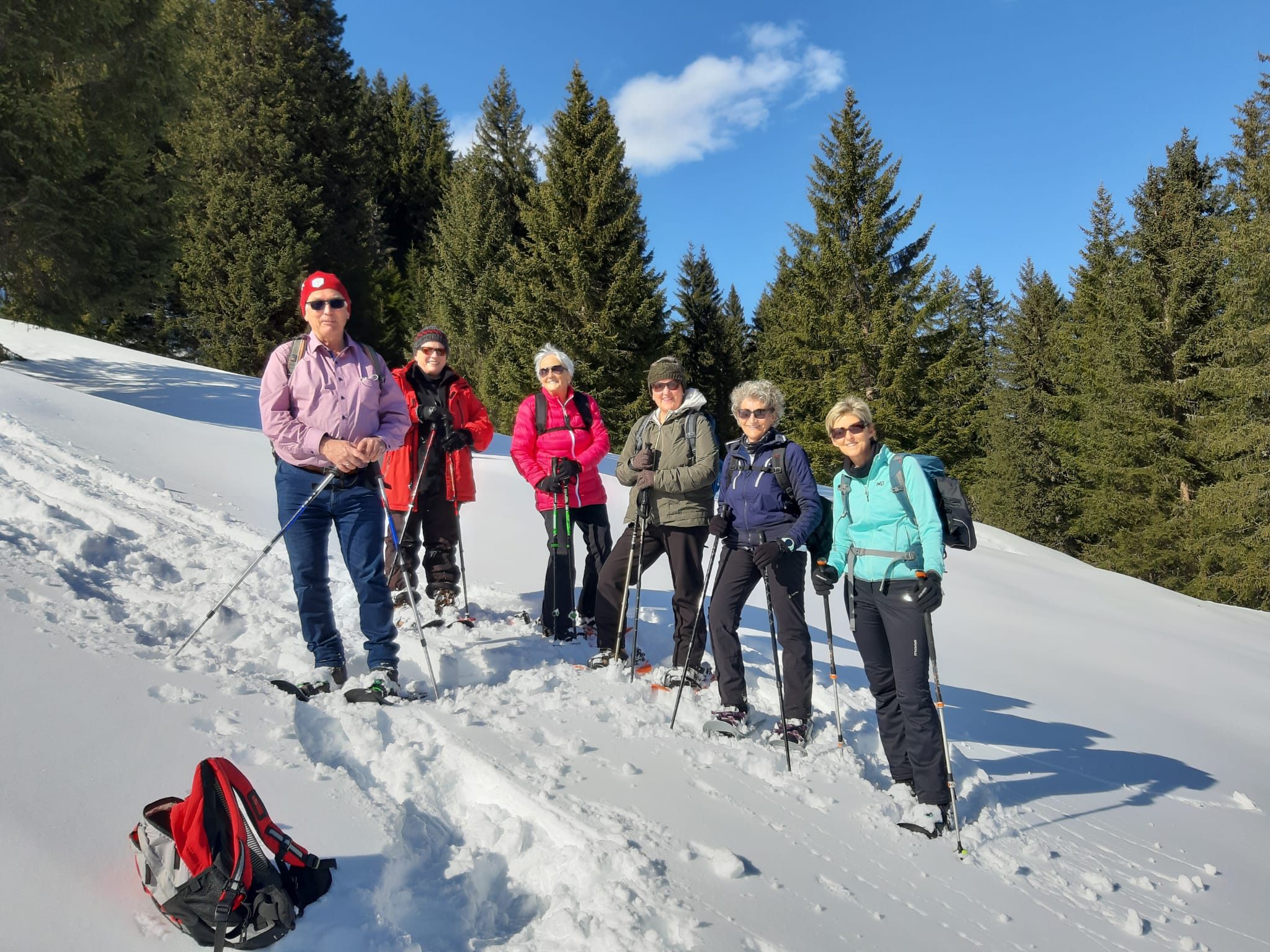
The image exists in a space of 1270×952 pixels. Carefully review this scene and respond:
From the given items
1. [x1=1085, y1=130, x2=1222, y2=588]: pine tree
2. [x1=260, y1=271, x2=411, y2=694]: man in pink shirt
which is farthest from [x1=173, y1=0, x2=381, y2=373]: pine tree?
[x1=1085, y1=130, x2=1222, y2=588]: pine tree

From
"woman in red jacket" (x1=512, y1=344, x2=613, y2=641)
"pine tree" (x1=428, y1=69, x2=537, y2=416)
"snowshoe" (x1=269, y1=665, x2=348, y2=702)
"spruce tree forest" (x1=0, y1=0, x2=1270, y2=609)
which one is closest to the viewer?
"snowshoe" (x1=269, y1=665, x2=348, y2=702)

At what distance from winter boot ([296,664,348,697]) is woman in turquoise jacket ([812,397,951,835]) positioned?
2.59m

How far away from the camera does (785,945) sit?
8.11ft

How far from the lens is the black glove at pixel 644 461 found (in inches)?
188

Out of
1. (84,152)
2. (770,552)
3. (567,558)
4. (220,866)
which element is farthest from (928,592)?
(84,152)

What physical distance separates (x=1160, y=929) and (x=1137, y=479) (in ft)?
80.7

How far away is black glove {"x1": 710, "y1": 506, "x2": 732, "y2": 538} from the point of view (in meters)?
4.29

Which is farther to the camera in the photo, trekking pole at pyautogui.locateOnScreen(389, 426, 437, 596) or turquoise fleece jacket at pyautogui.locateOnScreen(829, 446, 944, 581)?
trekking pole at pyautogui.locateOnScreen(389, 426, 437, 596)

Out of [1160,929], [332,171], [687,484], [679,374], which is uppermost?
[332,171]

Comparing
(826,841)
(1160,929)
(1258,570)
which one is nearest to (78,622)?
(826,841)

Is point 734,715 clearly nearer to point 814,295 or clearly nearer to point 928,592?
point 928,592

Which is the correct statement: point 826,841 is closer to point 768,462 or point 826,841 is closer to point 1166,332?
point 768,462

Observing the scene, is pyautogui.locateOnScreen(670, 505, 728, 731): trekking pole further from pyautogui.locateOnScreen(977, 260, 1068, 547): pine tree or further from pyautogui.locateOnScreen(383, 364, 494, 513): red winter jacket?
pyautogui.locateOnScreen(977, 260, 1068, 547): pine tree

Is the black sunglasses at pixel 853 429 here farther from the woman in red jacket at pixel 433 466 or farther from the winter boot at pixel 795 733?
the woman in red jacket at pixel 433 466
